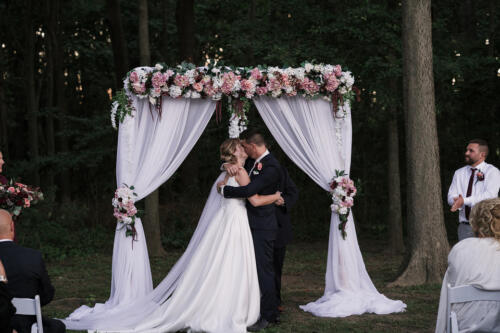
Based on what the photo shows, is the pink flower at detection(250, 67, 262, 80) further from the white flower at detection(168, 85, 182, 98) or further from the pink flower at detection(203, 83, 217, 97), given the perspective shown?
the white flower at detection(168, 85, 182, 98)

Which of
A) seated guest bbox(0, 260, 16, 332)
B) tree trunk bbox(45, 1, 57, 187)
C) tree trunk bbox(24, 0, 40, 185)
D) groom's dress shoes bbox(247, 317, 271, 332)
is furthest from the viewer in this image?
tree trunk bbox(24, 0, 40, 185)

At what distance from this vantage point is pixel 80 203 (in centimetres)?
1589

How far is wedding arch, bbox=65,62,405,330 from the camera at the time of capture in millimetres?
6930

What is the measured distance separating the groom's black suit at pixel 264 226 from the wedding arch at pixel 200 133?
50 cm

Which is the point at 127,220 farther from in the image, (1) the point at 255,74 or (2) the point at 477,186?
(2) the point at 477,186

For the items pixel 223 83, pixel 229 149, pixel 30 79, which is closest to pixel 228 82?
pixel 223 83

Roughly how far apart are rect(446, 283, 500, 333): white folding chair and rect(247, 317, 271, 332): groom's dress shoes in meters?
2.72

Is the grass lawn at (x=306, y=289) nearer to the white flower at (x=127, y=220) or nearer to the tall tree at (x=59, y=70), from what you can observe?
the white flower at (x=127, y=220)

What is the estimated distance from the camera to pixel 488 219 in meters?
3.92

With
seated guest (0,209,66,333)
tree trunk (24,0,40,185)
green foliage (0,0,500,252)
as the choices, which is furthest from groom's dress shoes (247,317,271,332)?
tree trunk (24,0,40,185)

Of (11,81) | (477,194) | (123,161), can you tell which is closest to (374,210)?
(477,194)

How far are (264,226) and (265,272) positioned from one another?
1.47ft

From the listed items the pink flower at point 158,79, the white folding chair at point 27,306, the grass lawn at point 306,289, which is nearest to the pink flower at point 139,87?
the pink flower at point 158,79

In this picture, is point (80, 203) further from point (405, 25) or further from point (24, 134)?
point (405, 25)
